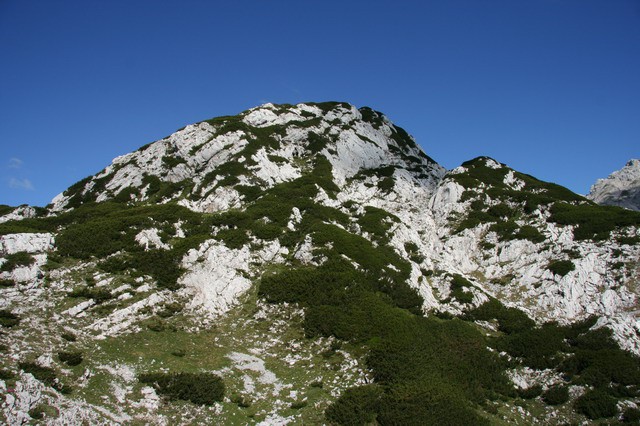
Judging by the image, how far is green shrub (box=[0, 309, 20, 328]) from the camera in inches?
805

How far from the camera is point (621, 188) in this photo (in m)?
143

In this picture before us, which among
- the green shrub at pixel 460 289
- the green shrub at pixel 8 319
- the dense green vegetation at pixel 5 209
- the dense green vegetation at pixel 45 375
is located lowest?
the dense green vegetation at pixel 45 375

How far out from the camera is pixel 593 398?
21.1 metres

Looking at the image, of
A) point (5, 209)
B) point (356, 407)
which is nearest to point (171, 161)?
point (5, 209)

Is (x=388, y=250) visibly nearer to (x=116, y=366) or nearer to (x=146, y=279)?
(x=146, y=279)

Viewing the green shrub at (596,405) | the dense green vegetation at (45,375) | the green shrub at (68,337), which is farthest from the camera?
the green shrub at (68,337)

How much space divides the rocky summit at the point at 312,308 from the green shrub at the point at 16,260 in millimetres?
168

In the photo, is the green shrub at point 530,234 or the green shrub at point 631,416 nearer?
the green shrub at point 631,416

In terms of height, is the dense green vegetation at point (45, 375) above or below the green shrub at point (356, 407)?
above

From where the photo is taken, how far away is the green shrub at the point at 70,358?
18641 millimetres

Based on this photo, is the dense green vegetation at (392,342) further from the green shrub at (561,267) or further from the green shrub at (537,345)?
the green shrub at (561,267)

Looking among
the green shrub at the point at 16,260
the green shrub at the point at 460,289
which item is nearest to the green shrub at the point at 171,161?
the green shrub at the point at 16,260

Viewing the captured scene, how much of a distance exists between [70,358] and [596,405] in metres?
27.2

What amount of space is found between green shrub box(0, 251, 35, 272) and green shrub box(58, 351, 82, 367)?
439 inches
